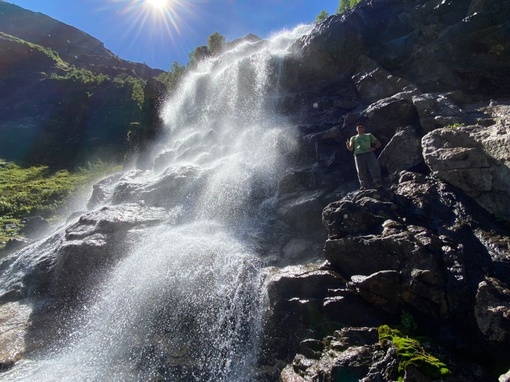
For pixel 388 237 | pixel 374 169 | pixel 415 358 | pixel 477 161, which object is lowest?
pixel 415 358

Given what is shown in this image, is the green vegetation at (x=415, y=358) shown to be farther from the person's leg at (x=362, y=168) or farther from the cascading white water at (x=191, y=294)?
the person's leg at (x=362, y=168)

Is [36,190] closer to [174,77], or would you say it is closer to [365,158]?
[174,77]

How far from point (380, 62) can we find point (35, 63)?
77.1 meters

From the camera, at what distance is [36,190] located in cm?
3869

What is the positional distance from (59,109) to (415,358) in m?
69.8

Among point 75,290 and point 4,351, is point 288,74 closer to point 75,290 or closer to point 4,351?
point 75,290

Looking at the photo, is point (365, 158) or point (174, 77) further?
point (174, 77)

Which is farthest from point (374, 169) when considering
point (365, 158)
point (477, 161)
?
point (477, 161)

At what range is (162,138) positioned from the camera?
36.5m

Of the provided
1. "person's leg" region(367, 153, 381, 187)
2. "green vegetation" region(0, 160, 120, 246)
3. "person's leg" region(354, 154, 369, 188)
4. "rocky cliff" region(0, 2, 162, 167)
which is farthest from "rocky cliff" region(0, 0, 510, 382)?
"rocky cliff" region(0, 2, 162, 167)

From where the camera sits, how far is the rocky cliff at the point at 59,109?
176 ft

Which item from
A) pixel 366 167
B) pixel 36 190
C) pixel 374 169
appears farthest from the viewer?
pixel 36 190

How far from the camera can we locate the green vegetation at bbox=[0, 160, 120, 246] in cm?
3297

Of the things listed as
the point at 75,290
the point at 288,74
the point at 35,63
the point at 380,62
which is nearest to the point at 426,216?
the point at 75,290
